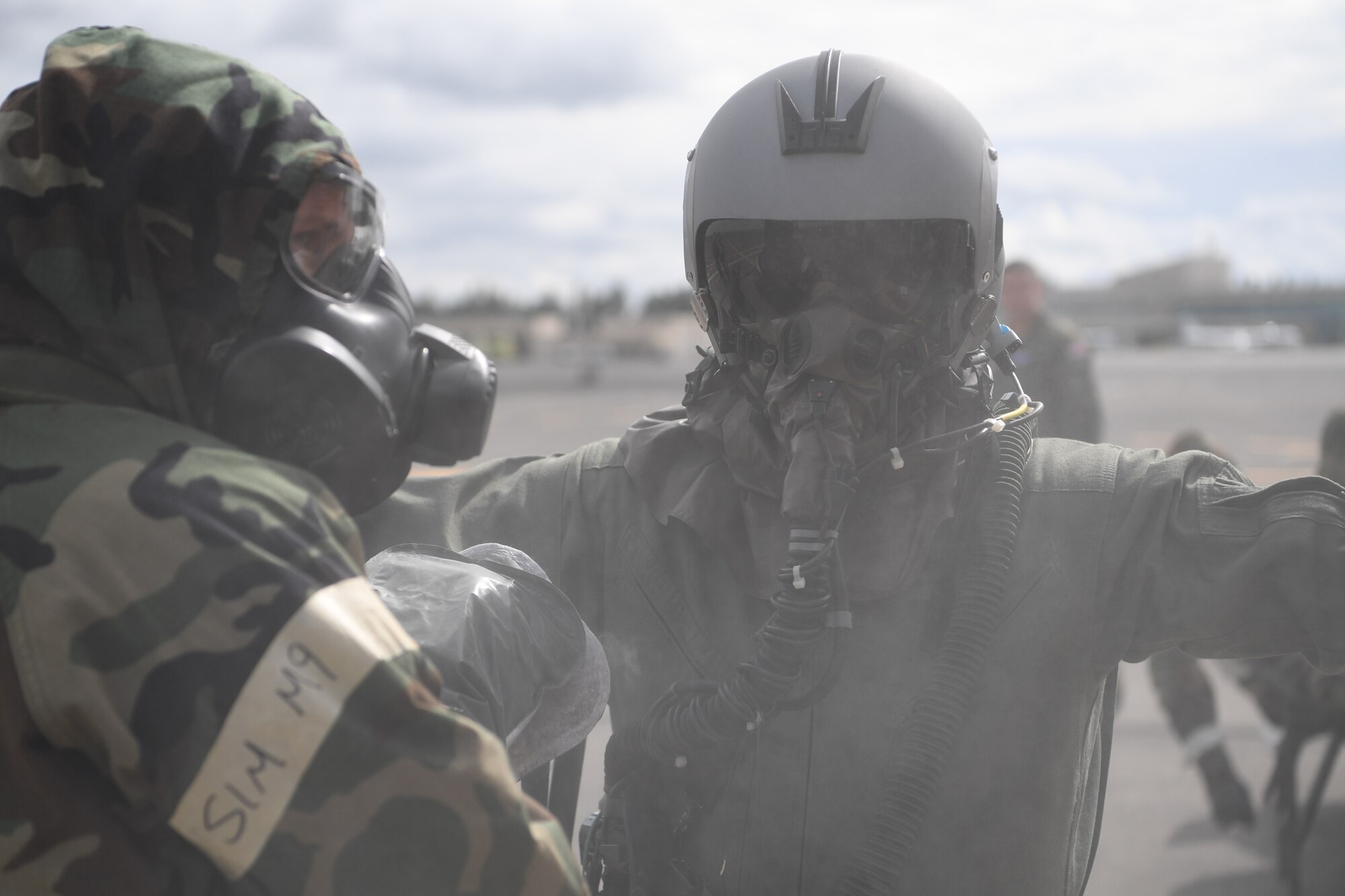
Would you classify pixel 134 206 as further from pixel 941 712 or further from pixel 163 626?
pixel 941 712

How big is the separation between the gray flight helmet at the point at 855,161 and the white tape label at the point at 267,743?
3.77 feet

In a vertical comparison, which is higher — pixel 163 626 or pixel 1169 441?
pixel 163 626

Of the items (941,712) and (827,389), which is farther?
(827,389)

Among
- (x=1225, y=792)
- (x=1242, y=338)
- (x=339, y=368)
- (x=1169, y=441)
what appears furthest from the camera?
(x=1242, y=338)

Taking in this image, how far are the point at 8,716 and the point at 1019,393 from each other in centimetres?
159

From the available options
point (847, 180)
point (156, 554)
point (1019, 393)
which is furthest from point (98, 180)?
point (1019, 393)

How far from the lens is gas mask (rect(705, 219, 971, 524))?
5.70ft

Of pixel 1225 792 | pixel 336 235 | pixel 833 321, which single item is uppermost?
pixel 336 235

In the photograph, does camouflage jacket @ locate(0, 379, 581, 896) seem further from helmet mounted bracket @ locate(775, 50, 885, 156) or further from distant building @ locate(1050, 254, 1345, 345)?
distant building @ locate(1050, 254, 1345, 345)

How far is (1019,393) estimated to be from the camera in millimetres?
1988

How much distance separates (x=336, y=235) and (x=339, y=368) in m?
0.15

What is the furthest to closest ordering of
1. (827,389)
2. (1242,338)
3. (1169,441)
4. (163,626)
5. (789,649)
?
(1242,338), (1169,441), (827,389), (789,649), (163,626)

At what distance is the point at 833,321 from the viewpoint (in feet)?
5.89

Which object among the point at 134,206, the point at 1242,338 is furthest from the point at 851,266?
the point at 1242,338
